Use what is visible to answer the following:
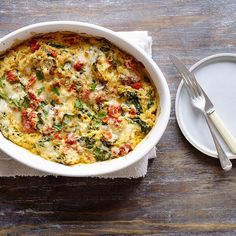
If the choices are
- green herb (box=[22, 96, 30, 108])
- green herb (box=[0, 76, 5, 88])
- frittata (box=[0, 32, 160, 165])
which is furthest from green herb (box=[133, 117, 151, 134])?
green herb (box=[0, 76, 5, 88])

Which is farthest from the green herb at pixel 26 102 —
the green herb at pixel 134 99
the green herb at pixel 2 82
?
the green herb at pixel 134 99

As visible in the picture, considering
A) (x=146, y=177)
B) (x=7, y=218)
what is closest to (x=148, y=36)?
(x=146, y=177)

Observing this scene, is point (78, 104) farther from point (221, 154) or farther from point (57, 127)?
point (221, 154)

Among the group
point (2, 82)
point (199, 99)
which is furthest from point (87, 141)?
point (199, 99)

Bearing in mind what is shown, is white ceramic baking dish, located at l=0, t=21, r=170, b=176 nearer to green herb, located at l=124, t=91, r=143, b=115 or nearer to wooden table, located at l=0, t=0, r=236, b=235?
green herb, located at l=124, t=91, r=143, b=115

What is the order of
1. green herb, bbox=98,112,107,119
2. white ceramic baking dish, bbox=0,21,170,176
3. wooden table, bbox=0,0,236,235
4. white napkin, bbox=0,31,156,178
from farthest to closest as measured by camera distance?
wooden table, bbox=0,0,236,235, white napkin, bbox=0,31,156,178, green herb, bbox=98,112,107,119, white ceramic baking dish, bbox=0,21,170,176

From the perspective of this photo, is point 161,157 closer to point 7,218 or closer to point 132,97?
point 132,97
